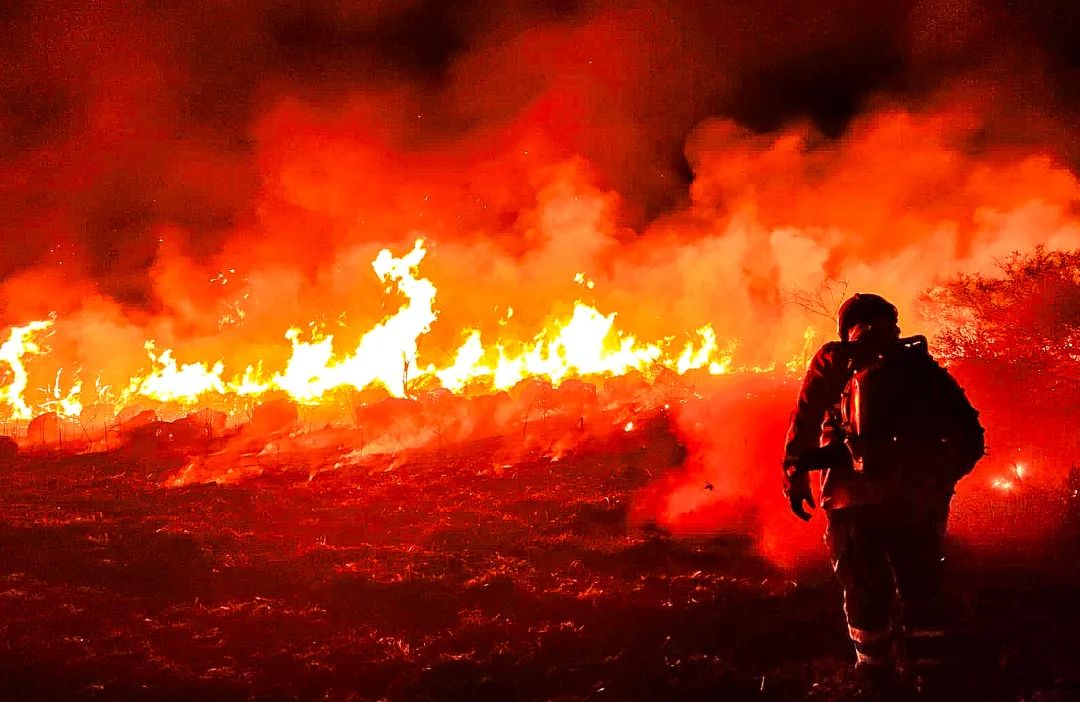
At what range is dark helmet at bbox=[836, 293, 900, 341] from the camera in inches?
156

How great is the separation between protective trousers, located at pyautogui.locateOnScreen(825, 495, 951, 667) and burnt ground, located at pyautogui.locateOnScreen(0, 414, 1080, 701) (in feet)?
1.33

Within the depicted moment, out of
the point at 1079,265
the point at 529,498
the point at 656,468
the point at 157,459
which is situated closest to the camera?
the point at 1079,265

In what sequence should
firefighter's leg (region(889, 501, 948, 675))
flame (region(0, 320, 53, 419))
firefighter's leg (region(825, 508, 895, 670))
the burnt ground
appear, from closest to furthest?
1. firefighter's leg (region(889, 501, 948, 675))
2. firefighter's leg (region(825, 508, 895, 670))
3. the burnt ground
4. flame (region(0, 320, 53, 419))

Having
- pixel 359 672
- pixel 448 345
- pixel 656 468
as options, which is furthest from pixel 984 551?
pixel 448 345

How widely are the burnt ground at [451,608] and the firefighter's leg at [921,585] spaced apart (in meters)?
0.33

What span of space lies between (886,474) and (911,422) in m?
0.31

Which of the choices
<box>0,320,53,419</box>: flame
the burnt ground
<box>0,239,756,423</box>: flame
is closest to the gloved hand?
the burnt ground

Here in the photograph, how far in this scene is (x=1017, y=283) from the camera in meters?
9.22

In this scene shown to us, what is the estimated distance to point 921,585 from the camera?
3.69 meters

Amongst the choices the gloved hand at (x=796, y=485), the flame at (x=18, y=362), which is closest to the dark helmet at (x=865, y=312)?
the gloved hand at (x=796, y=485)

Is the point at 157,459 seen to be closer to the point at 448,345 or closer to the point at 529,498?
the point at 529,498

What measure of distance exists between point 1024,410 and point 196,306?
103 ft

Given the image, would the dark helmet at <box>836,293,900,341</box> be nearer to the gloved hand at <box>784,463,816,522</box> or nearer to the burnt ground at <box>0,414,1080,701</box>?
the gloved hand at <box>784,463,816,522</box>

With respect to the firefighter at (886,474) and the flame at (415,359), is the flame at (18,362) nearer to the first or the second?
the flame at (415,359)
